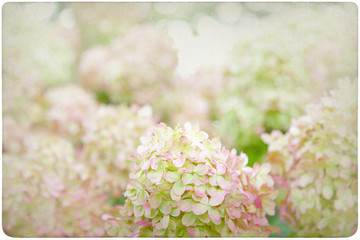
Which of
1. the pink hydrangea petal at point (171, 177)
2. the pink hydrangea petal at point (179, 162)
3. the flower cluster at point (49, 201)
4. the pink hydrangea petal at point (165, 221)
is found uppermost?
the pink hydrangea petal at point (179, 162)

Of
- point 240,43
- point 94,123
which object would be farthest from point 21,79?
point 240,43

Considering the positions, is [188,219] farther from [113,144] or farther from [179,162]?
[113,144]

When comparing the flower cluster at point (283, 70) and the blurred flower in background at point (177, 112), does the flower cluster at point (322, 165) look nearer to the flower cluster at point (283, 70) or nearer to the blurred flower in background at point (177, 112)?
the blurred flower in background at point (177, 112)

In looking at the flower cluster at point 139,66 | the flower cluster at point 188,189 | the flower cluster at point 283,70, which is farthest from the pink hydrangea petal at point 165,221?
the flower cluster at point 139,66

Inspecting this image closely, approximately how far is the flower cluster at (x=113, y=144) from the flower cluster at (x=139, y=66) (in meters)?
0.22

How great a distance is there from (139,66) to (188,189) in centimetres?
62

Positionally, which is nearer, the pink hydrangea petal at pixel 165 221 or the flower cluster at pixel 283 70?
the pink hydrangea petal at pixel 165 221

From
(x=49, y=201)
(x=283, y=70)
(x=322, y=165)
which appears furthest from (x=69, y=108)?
(x=322, y=165)

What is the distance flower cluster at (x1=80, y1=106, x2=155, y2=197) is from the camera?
89 cm

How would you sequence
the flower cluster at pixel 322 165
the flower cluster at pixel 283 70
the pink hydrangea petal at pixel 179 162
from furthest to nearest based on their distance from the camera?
1. the flower cluster at pixel 283 70
2. the flower cluster at pixel 322 165
3. the pink hydrangea petal at pixel 179 162

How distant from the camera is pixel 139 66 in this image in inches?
45.1

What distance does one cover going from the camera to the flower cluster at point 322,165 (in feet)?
2.54

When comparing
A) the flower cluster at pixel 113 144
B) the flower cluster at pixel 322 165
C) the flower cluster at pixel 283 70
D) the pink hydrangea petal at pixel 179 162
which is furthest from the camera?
the flower cluster at pixel 283 70

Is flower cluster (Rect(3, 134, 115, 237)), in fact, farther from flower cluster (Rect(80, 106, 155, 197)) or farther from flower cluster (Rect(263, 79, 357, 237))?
flower cluster (Rect(263, 79, 357, 237))
